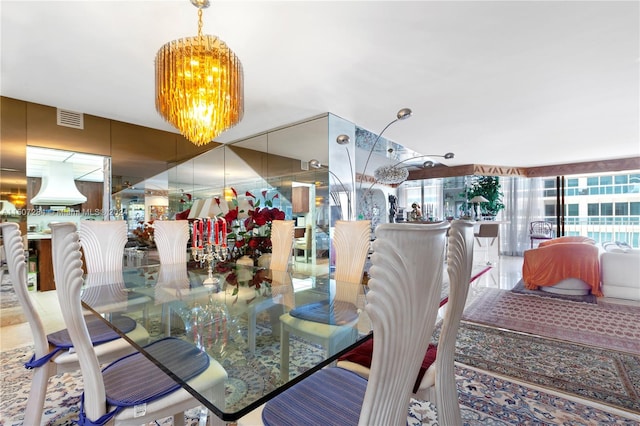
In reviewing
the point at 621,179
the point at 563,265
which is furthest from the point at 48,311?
the point at 621,179

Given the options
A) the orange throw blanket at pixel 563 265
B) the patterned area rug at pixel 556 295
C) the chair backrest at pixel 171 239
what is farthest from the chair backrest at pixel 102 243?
the orange throw blanket at pixel 563 265

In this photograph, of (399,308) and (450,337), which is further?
(450,337)

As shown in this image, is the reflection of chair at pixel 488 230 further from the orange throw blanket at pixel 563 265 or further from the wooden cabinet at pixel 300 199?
the wooden cabinet at pixel 300 199

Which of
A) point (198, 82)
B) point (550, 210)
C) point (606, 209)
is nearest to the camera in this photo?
point (198, 82)

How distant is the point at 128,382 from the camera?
3.78ft

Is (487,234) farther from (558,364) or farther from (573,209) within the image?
(558,364)

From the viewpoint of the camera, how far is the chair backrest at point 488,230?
657 cm

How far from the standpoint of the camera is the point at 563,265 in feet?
14.0

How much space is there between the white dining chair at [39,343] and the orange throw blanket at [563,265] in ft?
17.0

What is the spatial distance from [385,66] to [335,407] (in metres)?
2.59

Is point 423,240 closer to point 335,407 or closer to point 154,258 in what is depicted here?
point 335,407

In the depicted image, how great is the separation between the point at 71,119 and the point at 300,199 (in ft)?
10.00

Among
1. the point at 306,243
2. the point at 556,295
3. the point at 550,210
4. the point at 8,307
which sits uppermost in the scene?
the point at 550,210

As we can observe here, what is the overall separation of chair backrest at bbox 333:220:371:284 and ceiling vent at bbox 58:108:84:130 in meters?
3.69
